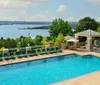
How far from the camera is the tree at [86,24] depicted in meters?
37.1

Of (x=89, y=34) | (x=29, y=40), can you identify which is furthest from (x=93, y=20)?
(x=29, y=40)

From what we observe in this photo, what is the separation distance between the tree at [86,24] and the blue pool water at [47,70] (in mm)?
15598

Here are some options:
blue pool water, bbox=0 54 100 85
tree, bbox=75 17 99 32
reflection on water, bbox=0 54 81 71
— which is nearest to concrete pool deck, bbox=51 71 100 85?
blue pool water, bbox=0 54 100 85

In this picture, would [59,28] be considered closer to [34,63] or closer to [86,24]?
[86,24]

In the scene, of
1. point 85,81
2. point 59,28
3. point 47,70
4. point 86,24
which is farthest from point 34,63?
point 86,24

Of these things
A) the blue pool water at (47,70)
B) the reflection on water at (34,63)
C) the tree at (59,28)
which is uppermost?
the tree at (59,28)

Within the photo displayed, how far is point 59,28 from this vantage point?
3362cm

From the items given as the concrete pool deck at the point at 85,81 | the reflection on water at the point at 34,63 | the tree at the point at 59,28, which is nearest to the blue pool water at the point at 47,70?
the reflection on water at the point at 34,63

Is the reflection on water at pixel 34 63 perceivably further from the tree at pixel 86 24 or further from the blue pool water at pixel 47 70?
the tree at pixel 86 24

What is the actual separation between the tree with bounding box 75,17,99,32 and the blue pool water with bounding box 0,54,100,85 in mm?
15598

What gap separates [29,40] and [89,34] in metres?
8.71

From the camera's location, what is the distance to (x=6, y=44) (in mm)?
23688

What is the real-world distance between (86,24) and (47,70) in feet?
79.8

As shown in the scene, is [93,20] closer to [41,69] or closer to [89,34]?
[89,34]
